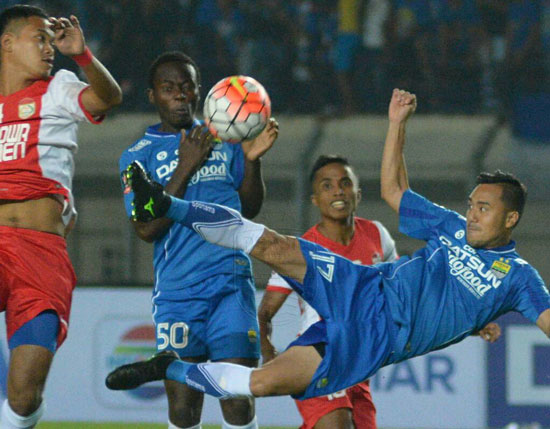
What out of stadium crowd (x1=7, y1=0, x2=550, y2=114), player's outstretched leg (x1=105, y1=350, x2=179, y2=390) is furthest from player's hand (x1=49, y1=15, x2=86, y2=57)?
stadium crowd (x1=7, y1=0, x2=550, y2=114)

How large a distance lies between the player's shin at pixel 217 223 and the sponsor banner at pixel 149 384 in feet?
9.94

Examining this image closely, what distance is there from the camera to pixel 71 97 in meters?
4.61

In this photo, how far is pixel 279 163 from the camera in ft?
27.6

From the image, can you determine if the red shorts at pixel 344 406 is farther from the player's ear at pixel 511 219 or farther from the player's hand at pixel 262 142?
the player's hand at pixel 262 142

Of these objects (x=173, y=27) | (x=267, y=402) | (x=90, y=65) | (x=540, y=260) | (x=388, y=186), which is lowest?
(x=267, y=402)

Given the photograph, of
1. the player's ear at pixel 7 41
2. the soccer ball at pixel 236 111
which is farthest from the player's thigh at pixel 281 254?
the player's ear at pixel 7 41

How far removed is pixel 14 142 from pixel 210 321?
1.28m

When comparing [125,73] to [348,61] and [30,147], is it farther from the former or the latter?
[30,147]

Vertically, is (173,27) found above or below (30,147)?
above

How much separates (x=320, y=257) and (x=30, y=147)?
138 cm

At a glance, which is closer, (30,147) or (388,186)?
(30,147)

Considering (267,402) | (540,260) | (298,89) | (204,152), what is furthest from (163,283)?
(298,89)

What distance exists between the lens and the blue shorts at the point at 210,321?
4961 mm

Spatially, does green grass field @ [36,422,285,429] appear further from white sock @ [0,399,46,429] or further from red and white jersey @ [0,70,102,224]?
red and white jersey @ [0,70,102,224]
